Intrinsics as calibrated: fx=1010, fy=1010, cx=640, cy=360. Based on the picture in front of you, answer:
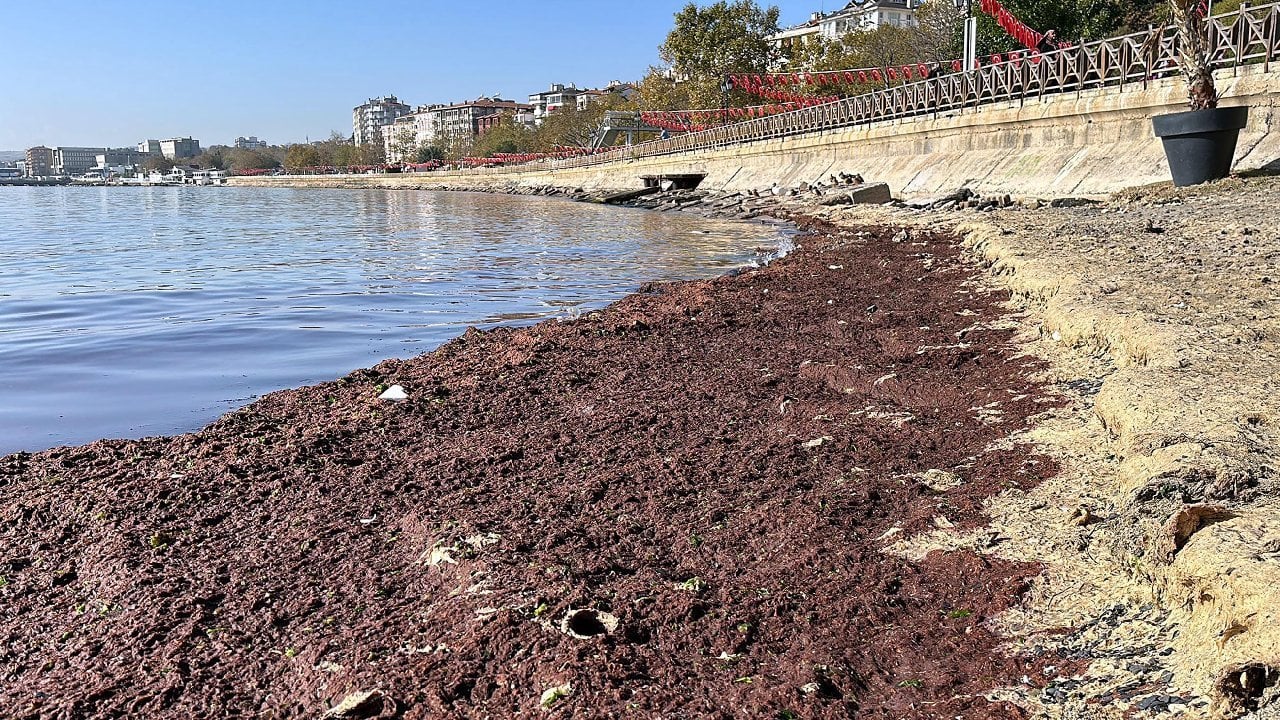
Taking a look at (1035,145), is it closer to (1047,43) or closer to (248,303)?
(1047,43)

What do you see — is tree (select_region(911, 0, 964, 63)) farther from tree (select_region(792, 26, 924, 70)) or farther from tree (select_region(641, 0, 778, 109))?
tree (select_region(641, 0, 778, 109))

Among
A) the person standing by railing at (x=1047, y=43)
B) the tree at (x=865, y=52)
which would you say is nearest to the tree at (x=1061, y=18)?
the person standing by railing at (x=1047, y=43)

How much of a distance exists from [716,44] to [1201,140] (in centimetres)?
6337

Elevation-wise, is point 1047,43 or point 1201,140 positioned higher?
point 1047,43

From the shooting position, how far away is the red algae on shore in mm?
2590

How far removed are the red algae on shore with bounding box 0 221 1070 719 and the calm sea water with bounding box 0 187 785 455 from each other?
1.11m

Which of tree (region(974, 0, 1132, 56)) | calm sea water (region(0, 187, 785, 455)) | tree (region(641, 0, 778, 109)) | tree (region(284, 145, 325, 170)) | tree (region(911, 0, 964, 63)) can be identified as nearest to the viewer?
calm sea water (region(0, 187, 785, 455))

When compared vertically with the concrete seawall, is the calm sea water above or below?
below

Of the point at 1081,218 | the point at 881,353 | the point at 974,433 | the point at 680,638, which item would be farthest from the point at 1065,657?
the point at 1081,218

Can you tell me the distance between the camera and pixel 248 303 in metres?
11.8

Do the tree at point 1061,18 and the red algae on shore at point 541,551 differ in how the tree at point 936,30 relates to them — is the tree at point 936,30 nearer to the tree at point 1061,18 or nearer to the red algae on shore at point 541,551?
the tree at point 1061,18

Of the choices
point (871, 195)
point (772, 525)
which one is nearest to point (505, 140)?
point (871, 195)

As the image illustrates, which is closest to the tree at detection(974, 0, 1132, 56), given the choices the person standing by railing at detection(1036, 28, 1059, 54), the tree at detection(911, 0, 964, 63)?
the person standing by railing at detection(1036, 28, 1059, 54)

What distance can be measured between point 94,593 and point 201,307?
8.81 m
